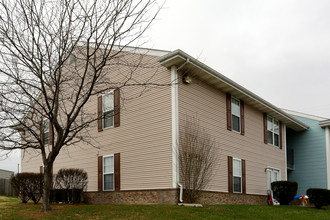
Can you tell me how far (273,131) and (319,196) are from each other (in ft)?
18.8

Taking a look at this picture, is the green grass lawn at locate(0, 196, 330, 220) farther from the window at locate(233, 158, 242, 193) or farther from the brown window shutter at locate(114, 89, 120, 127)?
the brown window shutter at locate(114, 89, 120, 127)

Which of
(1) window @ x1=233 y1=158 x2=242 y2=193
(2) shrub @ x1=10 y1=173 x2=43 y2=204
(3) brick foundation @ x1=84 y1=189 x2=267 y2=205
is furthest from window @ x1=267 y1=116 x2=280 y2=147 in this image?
(2) shrub @ x1=10 y1=173 x2=43 y2=204

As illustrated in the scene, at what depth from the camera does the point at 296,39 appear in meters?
28.9

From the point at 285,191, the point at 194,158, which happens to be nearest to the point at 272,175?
the point at 285,191

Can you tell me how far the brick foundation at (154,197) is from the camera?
1276 cm

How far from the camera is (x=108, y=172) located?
15352 mm

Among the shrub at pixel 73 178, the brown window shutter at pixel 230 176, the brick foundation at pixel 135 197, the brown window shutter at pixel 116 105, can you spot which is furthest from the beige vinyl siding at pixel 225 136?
the shrub at pixel 73 178

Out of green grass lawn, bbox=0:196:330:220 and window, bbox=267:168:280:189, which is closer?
green grass lawn, bbox=0:196:330:220

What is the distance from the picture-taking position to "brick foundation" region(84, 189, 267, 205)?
12.8 metres

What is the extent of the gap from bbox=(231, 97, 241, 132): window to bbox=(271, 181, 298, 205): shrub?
3267 millimetres

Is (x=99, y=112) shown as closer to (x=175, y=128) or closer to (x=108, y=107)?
(x=108, y=107)

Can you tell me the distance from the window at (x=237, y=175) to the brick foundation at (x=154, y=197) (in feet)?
0.98

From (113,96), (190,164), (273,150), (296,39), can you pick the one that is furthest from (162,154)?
(296,39)

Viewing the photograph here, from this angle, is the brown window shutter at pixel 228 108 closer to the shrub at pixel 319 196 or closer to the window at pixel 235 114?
the window at pixel 235 114
